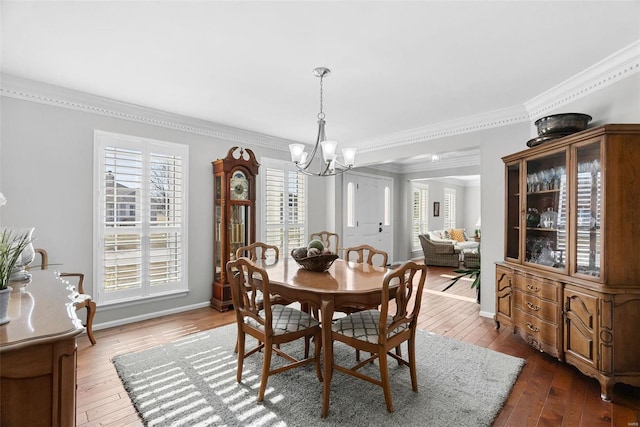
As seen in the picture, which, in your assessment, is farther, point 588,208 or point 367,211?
point 367,211

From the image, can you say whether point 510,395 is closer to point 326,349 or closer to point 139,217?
point 326,349

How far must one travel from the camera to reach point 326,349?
6.64 feet

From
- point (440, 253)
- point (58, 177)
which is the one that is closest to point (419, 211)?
point (440, 253)

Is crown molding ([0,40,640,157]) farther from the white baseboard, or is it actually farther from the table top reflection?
the white baseboard

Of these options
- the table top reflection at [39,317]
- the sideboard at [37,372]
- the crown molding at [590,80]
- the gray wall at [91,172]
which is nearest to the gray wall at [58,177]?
the gray wall at [91,172]

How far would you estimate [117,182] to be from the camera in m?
3.43

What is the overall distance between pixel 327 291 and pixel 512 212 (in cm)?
245

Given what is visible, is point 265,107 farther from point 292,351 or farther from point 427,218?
point 427,218

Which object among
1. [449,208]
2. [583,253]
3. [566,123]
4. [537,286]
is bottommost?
[537,286]

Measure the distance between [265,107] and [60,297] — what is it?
261cm

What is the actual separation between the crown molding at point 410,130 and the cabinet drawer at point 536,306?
6.28ft

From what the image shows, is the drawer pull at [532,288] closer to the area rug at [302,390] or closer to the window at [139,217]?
the area rug at [302,390]

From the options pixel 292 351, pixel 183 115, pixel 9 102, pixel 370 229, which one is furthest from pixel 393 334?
pixel 370 229

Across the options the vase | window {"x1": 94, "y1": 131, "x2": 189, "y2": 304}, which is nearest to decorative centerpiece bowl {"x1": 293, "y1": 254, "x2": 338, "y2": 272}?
the vase
